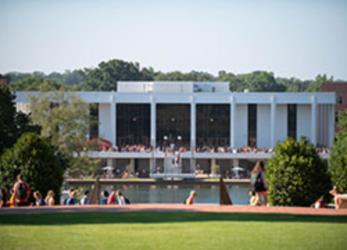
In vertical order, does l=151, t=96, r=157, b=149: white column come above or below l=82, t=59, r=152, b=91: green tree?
below

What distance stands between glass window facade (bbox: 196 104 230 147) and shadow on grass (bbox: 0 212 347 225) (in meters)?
59.8

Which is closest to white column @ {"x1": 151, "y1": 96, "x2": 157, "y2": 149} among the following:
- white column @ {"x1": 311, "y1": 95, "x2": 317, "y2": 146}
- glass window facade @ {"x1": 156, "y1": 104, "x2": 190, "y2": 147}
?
glass window facade @ {"x1": 156, "y1": 104, "x2": 190, "y2": 147}

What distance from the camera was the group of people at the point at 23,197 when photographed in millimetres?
21969

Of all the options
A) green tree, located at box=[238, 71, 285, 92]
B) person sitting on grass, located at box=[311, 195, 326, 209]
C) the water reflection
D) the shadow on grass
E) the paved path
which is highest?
green tree, located at box=[238, 71, 285, 92]

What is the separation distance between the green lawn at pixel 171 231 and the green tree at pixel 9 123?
13.8 metres

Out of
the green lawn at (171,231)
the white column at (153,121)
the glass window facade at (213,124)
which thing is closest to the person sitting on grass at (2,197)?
the green lawn at (171,231)

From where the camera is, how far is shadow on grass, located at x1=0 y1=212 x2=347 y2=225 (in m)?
17.8

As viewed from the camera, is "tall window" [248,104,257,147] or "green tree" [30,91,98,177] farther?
"tall window" [248,104,257,147]

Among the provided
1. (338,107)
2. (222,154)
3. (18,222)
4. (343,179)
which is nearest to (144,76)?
(338,107)

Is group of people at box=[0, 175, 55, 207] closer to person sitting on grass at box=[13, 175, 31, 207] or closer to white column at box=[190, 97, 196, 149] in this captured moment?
person sitting on grass at box=[13, 175, 31, 207]

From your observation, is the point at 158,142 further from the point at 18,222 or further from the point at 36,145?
the point at 18,222

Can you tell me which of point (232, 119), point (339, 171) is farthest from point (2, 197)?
point (232, 119)

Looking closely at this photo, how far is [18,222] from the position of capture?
17656 millimetres

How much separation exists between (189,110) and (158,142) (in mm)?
3872
